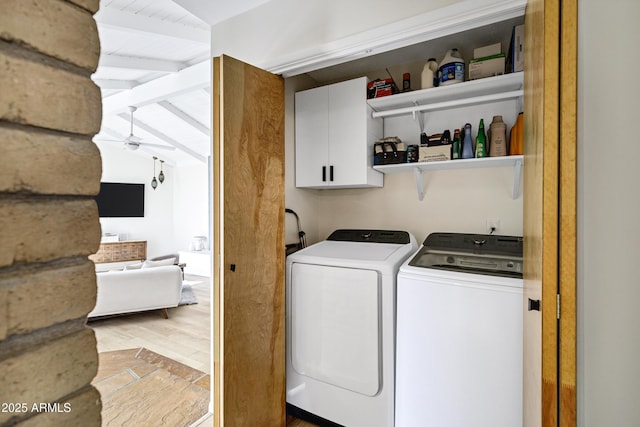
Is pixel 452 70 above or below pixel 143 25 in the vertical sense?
below

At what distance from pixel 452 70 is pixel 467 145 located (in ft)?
1.51

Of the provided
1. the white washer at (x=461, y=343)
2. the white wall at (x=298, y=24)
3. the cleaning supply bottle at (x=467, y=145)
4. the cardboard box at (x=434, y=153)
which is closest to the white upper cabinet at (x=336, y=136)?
the cardboard box at (x=434, y=153)

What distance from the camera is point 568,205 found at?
2.48 feet

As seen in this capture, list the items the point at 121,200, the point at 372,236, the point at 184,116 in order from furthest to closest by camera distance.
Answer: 1. the point at 121,200
2. the point at 184,116
3. the point at 372,236

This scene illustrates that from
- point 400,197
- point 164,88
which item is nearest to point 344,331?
point 400,197

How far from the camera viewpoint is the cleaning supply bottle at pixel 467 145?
1.98m

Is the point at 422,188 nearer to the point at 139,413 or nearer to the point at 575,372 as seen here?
the point at 575,372

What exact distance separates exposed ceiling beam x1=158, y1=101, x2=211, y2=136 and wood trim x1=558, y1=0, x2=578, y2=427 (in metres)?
5.31

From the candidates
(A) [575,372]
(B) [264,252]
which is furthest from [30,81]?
→ (B) [264,252]

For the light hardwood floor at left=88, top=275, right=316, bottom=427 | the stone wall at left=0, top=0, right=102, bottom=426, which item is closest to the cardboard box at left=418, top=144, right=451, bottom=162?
the stone wall at left=0, top=0, right=102, bottom=426

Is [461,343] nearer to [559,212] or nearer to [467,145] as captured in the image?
[559,212]

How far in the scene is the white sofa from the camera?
12.3 ft

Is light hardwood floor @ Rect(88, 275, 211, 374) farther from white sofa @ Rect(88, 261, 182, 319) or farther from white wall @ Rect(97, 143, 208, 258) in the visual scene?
white wall @ Rect(97, 143, 208, 258)

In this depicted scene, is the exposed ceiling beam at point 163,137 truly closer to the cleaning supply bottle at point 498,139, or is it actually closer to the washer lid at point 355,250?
the washer lid at point 355,250
